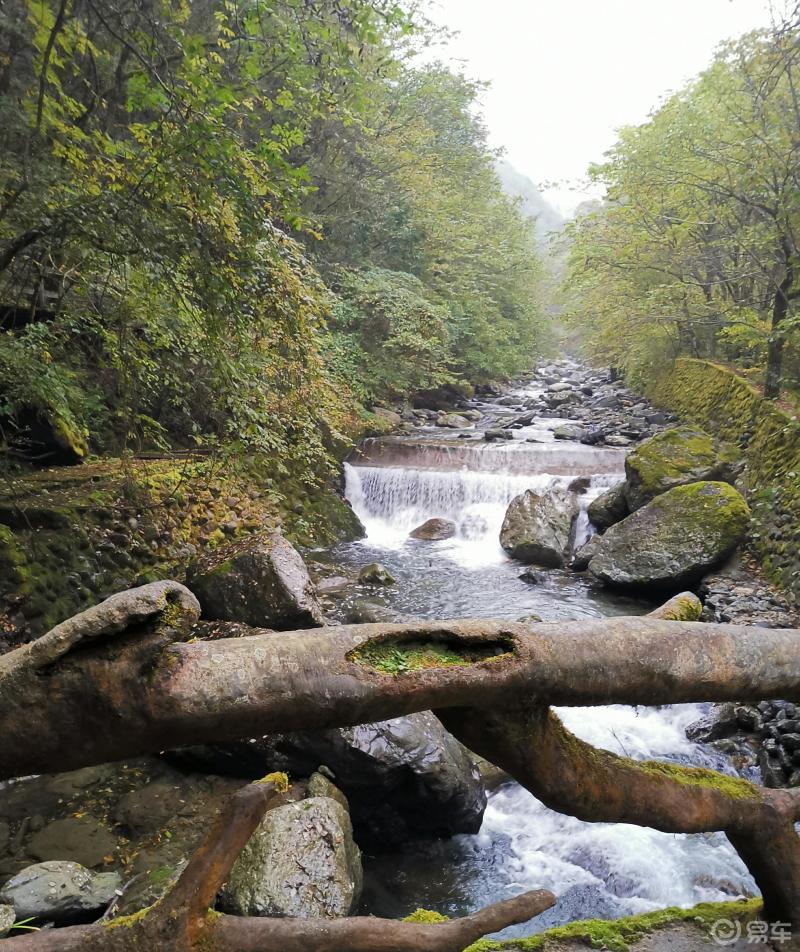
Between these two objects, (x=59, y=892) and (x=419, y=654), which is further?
(x=59, y=892)

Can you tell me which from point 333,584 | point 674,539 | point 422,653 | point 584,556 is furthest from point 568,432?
point 422,653

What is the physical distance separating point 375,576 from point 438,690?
29.1ft

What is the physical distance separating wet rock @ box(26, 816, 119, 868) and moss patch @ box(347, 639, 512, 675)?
151 inches

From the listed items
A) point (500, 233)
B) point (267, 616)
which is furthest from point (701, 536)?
point (500, 233)

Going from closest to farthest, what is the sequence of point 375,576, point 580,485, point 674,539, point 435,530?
point 674,539 → point 375,576 → point 435,530 → point 580,485

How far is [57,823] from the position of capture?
4.43 meters

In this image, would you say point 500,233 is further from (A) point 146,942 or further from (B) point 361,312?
(A) point 146,942

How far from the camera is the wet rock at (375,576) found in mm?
10273

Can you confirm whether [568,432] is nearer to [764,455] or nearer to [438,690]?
[764,455]

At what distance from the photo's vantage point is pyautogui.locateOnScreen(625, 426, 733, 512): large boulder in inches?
451

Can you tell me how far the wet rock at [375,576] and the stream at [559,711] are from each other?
23 cm

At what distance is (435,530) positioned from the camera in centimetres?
1310

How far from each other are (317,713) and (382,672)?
18 cm

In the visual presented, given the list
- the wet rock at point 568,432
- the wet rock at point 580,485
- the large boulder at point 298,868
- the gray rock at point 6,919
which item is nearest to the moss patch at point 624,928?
the large boulder at point 298,868
